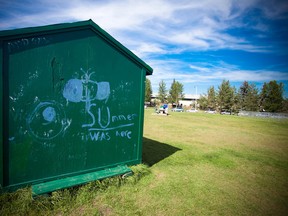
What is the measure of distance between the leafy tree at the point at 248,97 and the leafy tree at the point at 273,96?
4.57m

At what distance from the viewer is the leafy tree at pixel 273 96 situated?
48688mm

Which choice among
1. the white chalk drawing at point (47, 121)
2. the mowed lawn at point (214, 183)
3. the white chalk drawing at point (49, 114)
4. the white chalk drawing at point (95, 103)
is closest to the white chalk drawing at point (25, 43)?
the white chalk drawing at point (95, 103)

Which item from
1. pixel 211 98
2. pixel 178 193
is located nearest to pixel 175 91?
pixel 211 98

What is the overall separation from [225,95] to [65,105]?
61.9 m

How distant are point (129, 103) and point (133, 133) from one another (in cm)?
98

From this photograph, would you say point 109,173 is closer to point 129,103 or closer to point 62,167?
point 62,167

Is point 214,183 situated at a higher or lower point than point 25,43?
lower

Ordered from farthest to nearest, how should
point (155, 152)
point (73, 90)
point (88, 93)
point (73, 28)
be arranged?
1. point (155, 152)
2. point (88, 93)
3. point (73, 90)
4. point (73, 28)

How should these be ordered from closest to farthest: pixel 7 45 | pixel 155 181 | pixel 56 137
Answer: pixel 7 45, pixel 56 137, pixel 155 181

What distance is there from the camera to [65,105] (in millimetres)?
4156

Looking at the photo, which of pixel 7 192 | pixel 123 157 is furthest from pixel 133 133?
pixel 7 192

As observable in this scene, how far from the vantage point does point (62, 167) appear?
165 inches

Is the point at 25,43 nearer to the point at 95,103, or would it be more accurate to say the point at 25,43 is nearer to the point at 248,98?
the point at 95,103

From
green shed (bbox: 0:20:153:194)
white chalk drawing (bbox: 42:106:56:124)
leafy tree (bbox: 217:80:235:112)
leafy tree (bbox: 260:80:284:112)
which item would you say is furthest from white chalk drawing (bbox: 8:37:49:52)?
leafy tree (bbox: 217:80:235:112)
